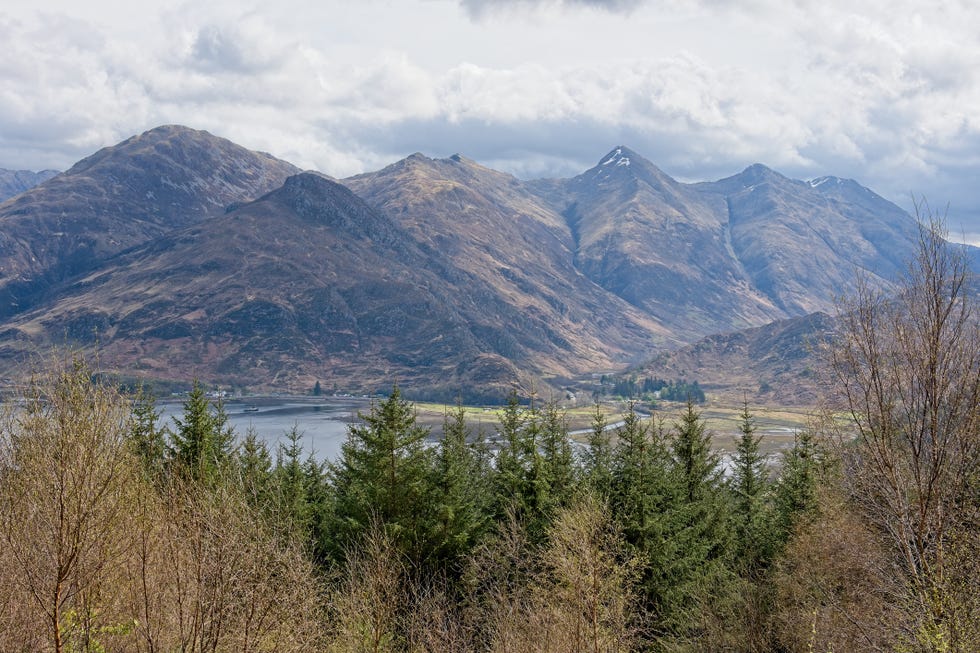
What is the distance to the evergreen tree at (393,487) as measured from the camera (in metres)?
38.5

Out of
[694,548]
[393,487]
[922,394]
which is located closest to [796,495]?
[694,548]

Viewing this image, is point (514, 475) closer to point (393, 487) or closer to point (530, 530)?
point (530, 530)

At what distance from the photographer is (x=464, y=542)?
126 feet

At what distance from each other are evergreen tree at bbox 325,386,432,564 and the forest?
0.51 ft

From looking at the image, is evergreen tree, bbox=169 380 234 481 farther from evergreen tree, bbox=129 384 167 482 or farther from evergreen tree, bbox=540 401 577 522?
evergreen tree, bbox=540 401 577 522

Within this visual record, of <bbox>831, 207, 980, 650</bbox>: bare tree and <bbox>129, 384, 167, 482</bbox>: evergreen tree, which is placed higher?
<bbox>831, 207, 980, 650</bbox>: bare tree

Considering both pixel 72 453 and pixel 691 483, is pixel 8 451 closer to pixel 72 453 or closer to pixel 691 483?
pixel 72 453

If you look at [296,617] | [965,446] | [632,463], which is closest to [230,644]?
[296,617]

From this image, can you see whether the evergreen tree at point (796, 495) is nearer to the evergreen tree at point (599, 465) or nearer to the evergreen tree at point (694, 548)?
the evergreen tree at point (694, 548)

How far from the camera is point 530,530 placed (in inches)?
1521

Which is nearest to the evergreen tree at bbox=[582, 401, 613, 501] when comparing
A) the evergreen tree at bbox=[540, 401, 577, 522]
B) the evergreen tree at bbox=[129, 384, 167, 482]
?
the evergreen tree at bbox=[540, 401, 577, 522]

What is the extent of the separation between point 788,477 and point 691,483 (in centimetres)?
597

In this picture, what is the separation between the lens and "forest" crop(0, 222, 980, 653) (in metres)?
17.6

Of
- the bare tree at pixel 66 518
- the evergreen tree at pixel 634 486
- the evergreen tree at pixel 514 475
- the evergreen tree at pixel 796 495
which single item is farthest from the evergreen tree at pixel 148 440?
the evergreen tree at pixel 796 495
